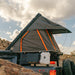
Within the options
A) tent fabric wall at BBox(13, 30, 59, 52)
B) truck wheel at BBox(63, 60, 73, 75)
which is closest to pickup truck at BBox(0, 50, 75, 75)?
truck wheel at BBox(63, 60, 73, 75)

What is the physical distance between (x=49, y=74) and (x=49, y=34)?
276 cm

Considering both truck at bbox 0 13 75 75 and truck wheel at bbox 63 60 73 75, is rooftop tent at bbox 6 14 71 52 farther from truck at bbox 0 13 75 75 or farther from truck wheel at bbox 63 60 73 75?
truck wheel at bbox 63 60 73 75

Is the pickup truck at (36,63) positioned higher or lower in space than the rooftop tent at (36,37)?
lower

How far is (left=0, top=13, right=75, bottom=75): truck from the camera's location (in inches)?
231

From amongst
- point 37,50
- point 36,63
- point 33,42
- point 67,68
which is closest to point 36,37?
point 33,42

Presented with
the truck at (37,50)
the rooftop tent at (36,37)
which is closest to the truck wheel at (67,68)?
the truck at (37,50)

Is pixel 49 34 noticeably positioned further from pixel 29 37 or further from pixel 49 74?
pixel 49 74

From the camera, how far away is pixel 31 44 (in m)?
6.89

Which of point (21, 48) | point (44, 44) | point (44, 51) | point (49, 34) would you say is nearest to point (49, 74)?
point (44, 51)

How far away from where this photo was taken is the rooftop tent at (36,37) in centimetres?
678

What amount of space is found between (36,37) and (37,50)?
2.30 feet

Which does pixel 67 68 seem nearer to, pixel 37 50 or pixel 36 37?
pixel 37 50

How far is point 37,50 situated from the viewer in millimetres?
6672

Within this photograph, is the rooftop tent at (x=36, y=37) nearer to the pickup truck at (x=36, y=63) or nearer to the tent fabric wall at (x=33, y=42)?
the tent fabric wall at (x=33, y=42)
